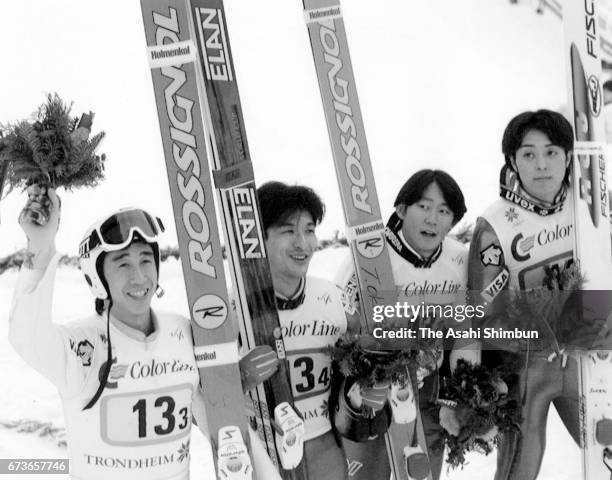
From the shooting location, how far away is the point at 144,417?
2066mm

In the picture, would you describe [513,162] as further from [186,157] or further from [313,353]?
[186,157]

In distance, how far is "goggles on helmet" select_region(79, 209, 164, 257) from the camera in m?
2.01

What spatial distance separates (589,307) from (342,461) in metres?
1.01

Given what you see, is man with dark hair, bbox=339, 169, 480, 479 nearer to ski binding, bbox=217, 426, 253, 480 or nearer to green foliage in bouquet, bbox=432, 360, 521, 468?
green foliage in bouquet, bbox=432, 360, 521, 468

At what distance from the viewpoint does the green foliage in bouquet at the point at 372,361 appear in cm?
232

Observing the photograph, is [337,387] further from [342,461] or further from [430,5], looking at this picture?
[430,5]

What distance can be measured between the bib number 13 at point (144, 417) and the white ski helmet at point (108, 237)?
296mm

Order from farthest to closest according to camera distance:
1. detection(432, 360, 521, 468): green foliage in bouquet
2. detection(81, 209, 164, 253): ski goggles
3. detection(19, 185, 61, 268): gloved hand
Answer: detection(432, 360, 521, 468): green foliage in bouquet < detection(81, 209, 164, 253): ski goggles < detection(19, 185, 61, 268): gloved hand

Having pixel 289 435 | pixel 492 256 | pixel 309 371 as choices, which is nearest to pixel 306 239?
pixel 309 371

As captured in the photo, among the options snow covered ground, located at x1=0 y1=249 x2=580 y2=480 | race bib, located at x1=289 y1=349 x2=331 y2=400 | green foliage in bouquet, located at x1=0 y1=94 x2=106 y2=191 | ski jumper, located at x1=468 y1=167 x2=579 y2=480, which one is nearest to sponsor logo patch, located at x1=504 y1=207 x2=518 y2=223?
ski jumper, located at x1=468 y1=167 x2=579 y2=480

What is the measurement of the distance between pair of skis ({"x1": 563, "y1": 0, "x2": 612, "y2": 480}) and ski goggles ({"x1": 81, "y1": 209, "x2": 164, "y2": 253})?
1.54 m

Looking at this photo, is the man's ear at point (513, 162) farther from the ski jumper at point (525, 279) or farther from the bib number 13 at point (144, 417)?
the bib number 13 at point (144, 417)

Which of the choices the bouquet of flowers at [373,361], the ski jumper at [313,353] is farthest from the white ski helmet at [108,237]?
the bouquet of flowers at [373,361]

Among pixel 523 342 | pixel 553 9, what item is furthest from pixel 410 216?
pixel 553 9
